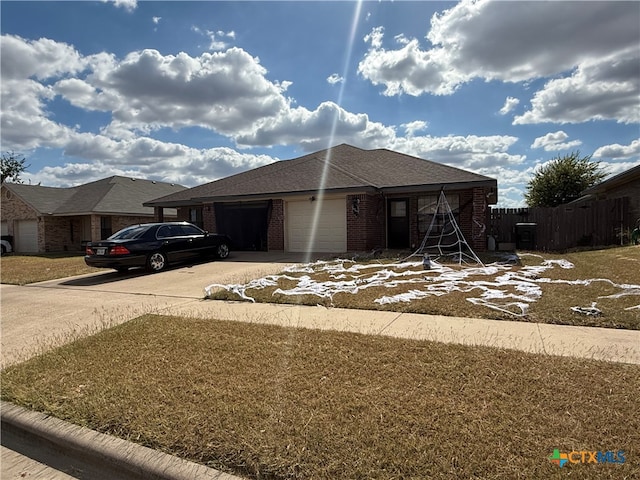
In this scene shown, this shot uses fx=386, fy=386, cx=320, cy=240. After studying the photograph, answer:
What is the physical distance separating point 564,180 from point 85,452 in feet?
134

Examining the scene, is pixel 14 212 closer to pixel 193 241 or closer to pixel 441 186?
pixel 193 241

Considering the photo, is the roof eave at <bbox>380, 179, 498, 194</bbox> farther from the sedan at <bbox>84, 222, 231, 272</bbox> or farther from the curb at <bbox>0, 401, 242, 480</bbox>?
the curb at <bbox>0, 401, 242, 480</bbox>

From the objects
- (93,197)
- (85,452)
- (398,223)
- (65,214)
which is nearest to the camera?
(85,452)

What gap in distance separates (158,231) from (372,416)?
10852 millimetres

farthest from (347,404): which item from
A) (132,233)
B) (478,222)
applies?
(478,222)

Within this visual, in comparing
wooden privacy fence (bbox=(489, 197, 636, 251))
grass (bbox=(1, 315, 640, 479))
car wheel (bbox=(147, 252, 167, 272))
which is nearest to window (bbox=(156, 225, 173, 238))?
car wheel (bbox=(147, 252, 167, 272))

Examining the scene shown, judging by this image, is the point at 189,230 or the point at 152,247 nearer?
the point at 152,247

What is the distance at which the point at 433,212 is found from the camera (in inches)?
578

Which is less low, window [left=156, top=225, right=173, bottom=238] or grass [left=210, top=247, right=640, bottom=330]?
window [left=156, top=225, right=173, bottom=238]

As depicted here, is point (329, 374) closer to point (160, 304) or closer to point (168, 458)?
point (168, 458)

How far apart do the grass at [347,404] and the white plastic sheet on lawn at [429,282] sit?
245cm

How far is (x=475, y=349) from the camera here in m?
4.09

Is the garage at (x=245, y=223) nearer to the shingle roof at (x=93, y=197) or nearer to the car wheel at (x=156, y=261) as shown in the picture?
the car wheel at (x=156, y=261)

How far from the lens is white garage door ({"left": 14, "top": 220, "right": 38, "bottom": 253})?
81.7ft
